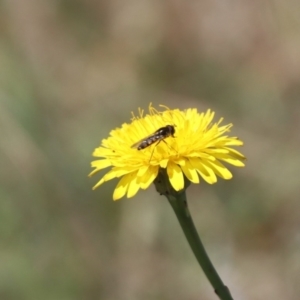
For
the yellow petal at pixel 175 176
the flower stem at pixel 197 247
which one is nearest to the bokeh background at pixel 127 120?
the flower stem at pixel 197 247

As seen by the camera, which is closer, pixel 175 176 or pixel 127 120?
pixel 175 176

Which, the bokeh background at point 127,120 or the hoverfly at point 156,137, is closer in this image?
the hoverfly at point 156,137

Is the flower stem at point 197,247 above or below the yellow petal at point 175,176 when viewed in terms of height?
below

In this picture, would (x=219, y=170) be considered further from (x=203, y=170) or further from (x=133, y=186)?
(x=133, y=186)

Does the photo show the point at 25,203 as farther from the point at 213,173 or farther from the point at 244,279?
the point at 213,173

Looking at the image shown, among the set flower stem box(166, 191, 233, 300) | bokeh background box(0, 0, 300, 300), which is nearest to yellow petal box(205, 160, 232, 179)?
flower stem box(166, 191, 233, 300)

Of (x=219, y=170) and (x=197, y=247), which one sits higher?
(x=219, y=170)

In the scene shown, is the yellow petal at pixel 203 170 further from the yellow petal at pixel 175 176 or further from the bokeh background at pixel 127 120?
the bokeh background at pixel 127 120

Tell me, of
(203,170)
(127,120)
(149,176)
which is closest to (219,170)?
(203,170)
